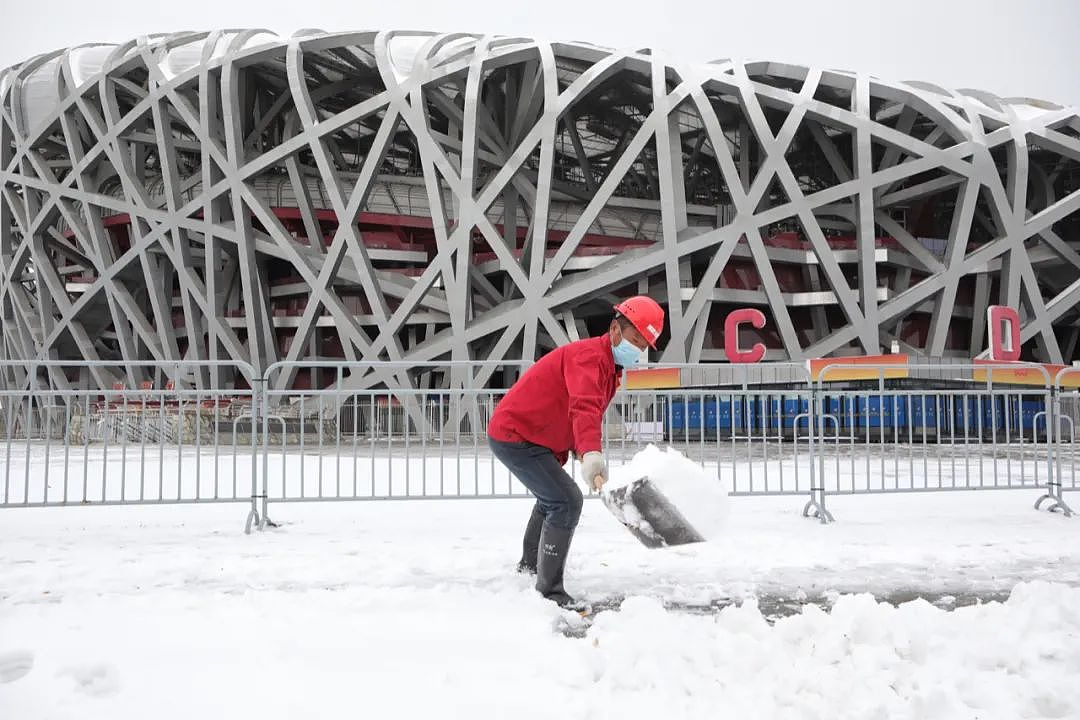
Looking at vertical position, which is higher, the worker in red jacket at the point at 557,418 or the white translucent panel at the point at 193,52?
the white translucent panel at the point at 193,52

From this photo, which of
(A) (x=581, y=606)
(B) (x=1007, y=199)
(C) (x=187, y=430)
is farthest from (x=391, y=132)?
(A) (x=581, y=606)

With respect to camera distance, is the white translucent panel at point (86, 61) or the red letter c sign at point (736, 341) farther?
the white translucent panel at point (86, 61)

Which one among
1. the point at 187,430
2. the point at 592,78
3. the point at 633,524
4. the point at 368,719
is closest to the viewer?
the point at 368,719

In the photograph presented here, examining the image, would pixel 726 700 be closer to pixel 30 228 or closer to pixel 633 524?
pixel 633 524

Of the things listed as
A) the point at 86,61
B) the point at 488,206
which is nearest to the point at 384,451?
the point at 488,206

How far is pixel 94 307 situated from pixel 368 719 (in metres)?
33.8

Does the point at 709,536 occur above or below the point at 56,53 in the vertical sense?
below

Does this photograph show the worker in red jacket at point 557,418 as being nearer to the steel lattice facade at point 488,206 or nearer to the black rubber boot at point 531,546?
the black rubber boot at point 531,546

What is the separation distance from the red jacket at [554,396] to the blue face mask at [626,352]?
32 millimetres

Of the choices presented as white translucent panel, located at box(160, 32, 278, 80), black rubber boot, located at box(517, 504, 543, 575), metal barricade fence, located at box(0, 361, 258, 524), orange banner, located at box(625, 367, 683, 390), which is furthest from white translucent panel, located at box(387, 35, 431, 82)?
black rubber boot, located at box(517, 504, 543, 575)

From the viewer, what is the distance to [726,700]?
9.05 feet

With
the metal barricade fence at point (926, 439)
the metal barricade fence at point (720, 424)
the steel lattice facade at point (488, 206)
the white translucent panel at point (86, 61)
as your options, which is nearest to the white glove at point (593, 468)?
the metal barricade fence at point (926, 439)

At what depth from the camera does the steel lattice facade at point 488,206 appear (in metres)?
25.8

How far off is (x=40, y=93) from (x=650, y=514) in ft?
110
